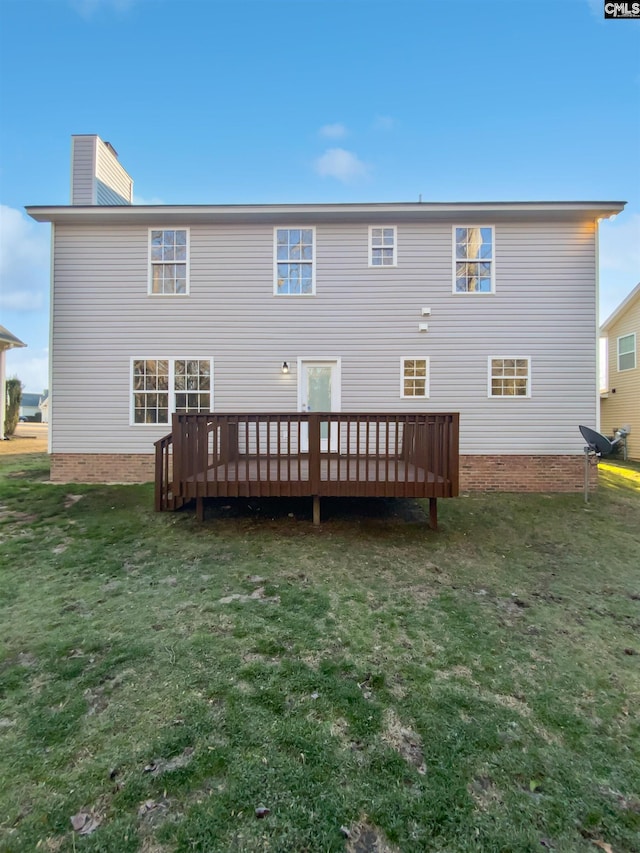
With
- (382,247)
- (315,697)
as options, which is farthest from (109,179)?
(315,697)

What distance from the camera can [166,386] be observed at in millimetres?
8406

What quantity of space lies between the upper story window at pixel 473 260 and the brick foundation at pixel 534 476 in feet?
12.1

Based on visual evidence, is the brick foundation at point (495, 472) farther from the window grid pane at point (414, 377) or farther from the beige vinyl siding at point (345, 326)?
the window grid pane at point (414, 377)

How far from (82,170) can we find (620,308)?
54.4ft

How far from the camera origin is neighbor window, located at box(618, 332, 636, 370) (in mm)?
13195

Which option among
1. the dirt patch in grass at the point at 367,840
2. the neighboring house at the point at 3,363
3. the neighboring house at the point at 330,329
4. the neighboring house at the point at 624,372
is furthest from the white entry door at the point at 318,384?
the neighboring house at the point at 3,363

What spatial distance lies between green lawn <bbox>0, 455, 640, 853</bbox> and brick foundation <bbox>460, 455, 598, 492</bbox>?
330cm

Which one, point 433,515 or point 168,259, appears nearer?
point 433,515

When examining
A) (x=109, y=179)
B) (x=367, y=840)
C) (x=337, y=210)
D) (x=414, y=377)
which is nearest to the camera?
(x=367, y=840)

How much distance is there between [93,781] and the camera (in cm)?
185

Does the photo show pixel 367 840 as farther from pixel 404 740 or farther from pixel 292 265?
pixel 292 265

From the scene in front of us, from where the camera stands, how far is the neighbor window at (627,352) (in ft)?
43.3

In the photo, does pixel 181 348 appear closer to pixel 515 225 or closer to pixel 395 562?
pixel 395 562

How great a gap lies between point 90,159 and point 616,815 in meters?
12.4
